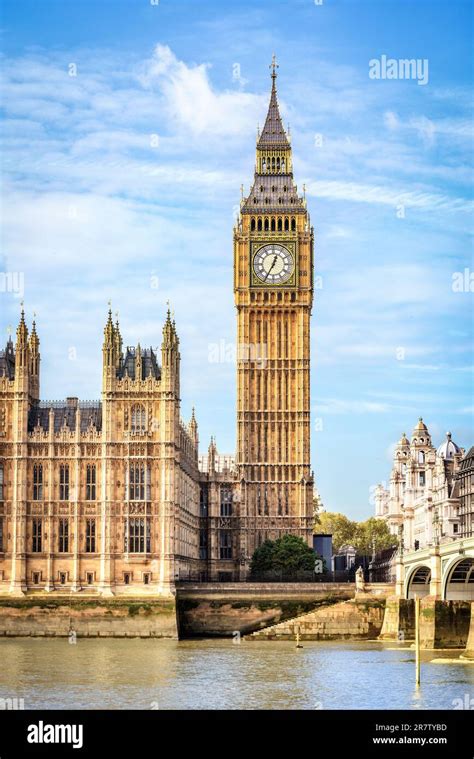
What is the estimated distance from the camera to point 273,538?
152625mm

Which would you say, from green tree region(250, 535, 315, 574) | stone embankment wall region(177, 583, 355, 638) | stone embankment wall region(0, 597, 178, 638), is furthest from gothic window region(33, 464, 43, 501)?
green tree region(250, 535, 315, 574)

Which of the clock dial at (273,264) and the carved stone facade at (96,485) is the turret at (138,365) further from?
the clock dial at (273,264)

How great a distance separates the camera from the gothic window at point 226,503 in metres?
154

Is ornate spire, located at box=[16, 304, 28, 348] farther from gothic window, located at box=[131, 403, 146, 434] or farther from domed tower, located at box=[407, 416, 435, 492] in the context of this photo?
domed tower, located at box=[407, 416, 435, 492]

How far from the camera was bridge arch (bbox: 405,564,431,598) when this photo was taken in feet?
375

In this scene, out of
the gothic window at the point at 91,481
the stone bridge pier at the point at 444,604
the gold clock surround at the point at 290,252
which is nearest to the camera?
the stone bridge pier at the point at 444,604

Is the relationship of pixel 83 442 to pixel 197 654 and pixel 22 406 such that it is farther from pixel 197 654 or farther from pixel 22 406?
pixel 197 654

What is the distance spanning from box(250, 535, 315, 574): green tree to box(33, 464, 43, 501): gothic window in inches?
1195

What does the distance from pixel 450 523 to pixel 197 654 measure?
187 feet

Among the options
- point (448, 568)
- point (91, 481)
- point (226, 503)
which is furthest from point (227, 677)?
point (226, 503)

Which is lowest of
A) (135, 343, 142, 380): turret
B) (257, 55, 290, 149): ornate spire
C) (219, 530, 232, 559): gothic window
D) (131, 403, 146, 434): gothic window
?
(219, 530, 232, 559): gothic window

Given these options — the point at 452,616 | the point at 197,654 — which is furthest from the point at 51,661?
the point at 452,616

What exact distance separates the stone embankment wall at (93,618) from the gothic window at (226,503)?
4091cm

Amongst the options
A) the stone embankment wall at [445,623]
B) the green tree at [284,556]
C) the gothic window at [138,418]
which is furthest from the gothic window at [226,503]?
the stone embankment wall at [445,623]
